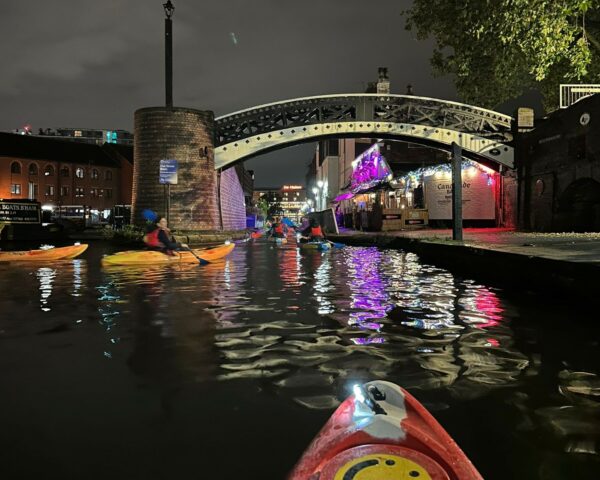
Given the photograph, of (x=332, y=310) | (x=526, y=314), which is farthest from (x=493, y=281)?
(x=332, y=310)

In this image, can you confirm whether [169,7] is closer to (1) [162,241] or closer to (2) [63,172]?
(1) [162,241]

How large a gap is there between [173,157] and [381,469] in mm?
29317

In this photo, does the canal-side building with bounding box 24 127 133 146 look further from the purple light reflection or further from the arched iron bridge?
the purple light reflection

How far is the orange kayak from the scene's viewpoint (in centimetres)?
1597

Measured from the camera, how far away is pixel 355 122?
103ft

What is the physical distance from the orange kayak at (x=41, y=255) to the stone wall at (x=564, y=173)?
64.3 ft

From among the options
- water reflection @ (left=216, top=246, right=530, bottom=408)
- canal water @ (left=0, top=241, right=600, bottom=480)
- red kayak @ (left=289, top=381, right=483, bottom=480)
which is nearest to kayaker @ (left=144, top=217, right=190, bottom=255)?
canal water @ (left=0, top=241, right=600, bottom=480)

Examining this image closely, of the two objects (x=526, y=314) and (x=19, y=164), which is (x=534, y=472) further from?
(x=19, y=164)

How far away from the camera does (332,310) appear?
7965 millimetres

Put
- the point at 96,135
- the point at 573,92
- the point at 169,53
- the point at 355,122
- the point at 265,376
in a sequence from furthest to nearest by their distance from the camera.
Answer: the point at 96,135 < the point at 355,122 < the point at 169,53 < the point at 573,92 < the point at 265,376

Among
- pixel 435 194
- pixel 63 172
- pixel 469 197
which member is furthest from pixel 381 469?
pixel 63 172

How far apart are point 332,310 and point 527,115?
87.4ft

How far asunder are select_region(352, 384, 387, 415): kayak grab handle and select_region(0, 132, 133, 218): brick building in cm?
6099

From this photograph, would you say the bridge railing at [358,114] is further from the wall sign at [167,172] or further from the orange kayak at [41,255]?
the orange kayak at [41,255]
